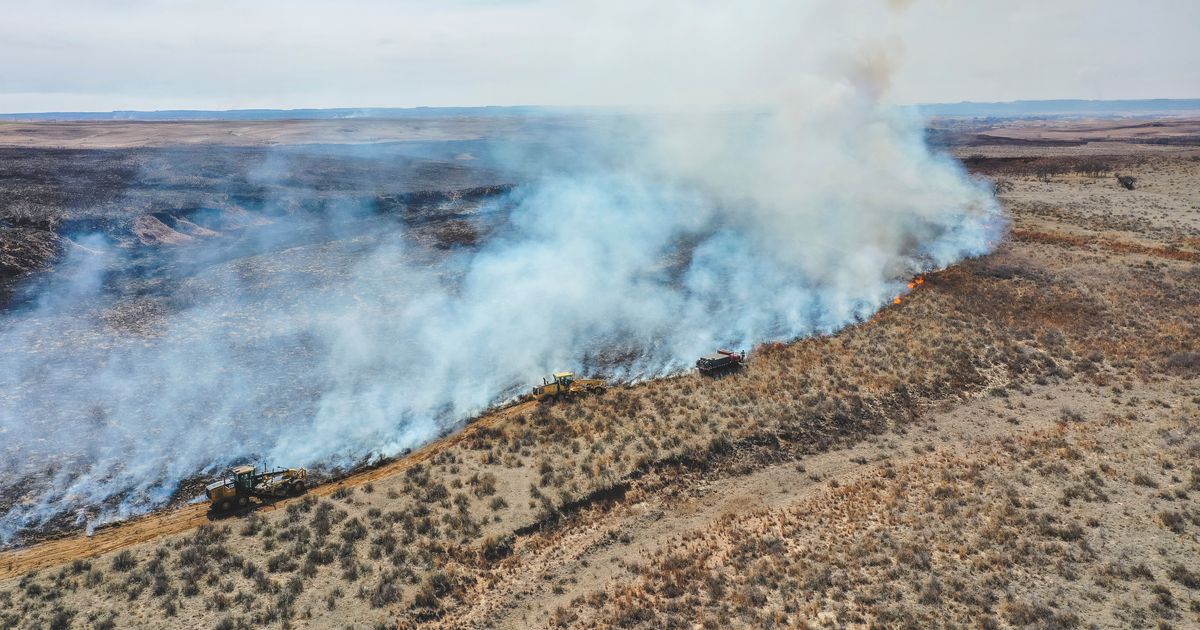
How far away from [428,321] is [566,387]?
1560 centimetres

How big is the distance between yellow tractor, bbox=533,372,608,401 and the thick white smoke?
293 centimetres

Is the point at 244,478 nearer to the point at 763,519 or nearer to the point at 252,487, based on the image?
the point at 252,487

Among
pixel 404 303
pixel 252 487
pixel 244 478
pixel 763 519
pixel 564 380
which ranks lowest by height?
pixel 763 519

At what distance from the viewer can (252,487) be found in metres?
23.1

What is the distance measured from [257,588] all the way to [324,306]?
2991 cm

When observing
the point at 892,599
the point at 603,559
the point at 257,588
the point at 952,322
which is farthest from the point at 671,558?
the point at 952,322

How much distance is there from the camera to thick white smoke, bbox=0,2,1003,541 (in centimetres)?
2836

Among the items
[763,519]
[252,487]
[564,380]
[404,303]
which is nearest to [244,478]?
[252,487]

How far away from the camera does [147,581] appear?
1873cm

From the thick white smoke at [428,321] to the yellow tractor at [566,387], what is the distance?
2.93 metres

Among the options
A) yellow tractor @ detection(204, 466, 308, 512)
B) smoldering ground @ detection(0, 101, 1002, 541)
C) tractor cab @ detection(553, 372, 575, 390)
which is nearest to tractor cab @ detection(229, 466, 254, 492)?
yellow tractor @ detection(204, 466, 308, 512)

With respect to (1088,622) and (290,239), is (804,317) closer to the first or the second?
(1088,622)

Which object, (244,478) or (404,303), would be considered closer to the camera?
(244,478)

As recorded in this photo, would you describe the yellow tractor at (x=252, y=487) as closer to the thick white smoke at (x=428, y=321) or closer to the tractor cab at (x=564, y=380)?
the thick white smoke at (x=428, y=321)
